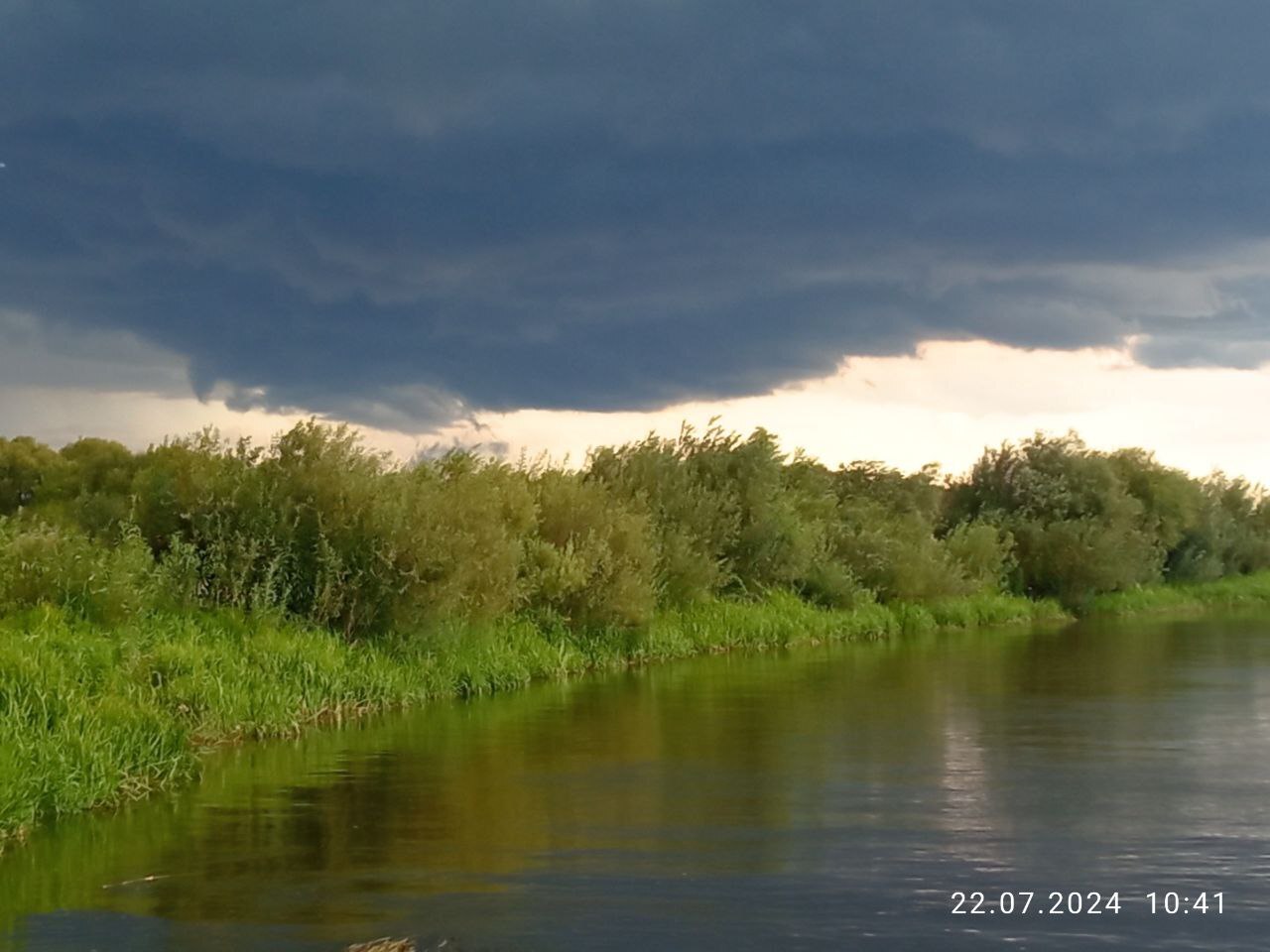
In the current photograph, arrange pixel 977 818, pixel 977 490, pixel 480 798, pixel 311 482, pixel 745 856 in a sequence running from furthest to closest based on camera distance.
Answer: pixel 977 490, pixel 311 482, pixel 480 798, pixel 977 818, pixel 745 856

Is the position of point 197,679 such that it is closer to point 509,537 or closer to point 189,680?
point 189,680

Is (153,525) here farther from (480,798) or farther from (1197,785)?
(1197,785)

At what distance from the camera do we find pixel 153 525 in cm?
2578

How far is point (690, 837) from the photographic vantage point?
14016 millimetres

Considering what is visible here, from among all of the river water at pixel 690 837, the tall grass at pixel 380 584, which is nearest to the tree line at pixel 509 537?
the tall grass at pixel 380 584

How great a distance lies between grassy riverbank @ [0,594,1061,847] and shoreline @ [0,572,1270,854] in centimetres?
2

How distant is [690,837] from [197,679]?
857cm

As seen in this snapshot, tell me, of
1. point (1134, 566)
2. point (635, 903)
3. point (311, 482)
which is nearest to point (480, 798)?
point (635, 903)

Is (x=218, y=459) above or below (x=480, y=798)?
above

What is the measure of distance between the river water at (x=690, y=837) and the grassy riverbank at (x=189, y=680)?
524 millimetres

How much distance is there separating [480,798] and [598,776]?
1.93 m

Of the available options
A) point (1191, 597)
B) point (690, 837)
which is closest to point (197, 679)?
point (690, 837)

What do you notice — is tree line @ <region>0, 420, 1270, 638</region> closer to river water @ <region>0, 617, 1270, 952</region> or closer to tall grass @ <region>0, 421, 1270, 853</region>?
tall grass @ <region>0, 421, 1270, 853</region>

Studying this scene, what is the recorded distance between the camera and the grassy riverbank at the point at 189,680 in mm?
15255
